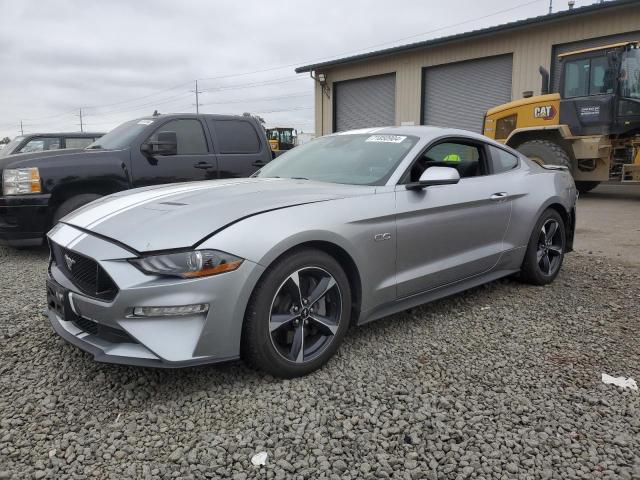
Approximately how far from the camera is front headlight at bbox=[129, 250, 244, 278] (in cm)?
244

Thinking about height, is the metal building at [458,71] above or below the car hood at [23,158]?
above

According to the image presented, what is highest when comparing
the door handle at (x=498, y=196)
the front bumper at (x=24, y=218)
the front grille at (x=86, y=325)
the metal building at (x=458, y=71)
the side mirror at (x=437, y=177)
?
the metal building at (x=458, y=71)

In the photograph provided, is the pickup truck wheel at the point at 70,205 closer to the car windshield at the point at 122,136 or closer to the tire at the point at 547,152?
the car windshield at the point at 122,136

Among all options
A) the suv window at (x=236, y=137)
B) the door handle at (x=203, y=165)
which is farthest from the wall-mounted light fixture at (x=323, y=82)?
the door handle at (x=203, y=165)

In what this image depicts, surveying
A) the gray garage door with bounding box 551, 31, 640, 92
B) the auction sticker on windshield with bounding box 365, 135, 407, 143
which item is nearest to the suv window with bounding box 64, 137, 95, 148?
the auction sticker on windshield with bounding box 365, 135, 407, 143

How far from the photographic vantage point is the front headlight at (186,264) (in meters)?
2.44

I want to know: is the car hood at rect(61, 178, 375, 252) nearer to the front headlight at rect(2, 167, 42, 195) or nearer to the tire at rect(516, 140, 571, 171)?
the front headlight at rect(2, 167, 42, 195)

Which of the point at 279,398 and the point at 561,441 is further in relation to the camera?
the point at 279,398

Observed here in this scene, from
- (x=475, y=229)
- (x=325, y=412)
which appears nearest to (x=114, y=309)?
(x=325, y=412)

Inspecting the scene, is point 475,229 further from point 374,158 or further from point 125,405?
point 125,405

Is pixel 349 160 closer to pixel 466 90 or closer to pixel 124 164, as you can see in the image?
pixel 124 164

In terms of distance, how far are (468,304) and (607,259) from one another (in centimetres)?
266

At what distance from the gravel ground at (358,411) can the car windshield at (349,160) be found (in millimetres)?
1074

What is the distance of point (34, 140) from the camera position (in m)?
10.5
